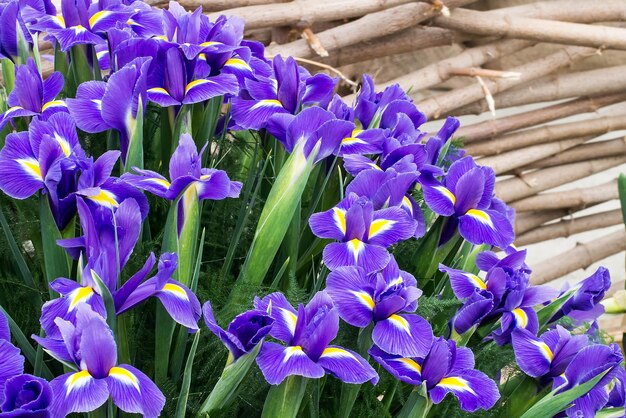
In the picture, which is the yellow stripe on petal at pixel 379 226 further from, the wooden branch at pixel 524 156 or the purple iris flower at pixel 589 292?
the wooden branch at pixel 524 156

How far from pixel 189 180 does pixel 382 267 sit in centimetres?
12

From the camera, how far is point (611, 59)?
2.41m

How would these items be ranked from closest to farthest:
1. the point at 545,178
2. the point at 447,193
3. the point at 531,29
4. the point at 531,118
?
the point at 447,193 < the point at 531,29 < the point at 531,118 < the point at 545,178

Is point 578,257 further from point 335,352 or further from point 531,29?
point 335,352

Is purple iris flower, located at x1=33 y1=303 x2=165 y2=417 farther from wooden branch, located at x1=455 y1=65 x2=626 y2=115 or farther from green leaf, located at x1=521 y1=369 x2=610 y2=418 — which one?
wooden branch, located at x1=455 y1=65 x2=626 y2=115

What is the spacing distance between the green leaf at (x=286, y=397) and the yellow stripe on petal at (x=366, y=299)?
54 mm

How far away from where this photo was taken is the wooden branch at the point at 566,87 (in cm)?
215

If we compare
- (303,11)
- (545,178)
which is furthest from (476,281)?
(545,178)

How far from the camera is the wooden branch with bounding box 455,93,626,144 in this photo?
2076 millimetres

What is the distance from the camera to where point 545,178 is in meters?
2.28

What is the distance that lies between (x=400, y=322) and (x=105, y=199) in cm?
18

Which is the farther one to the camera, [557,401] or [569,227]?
[569,227]

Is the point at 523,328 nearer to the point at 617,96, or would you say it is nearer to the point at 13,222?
the point at 13,222

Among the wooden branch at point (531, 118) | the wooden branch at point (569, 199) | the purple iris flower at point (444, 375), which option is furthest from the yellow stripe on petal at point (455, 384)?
the wooden branch at point (569, 199)
